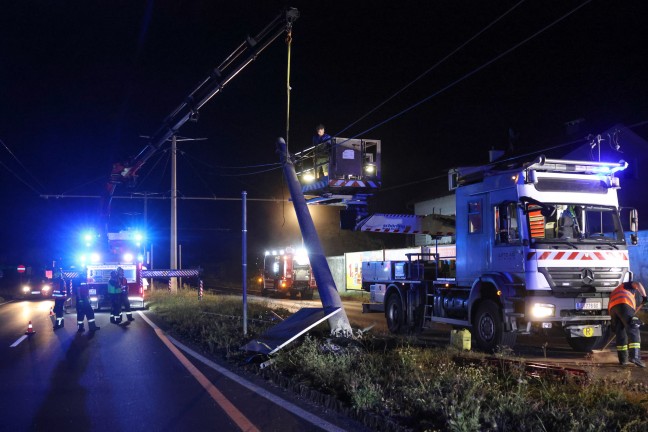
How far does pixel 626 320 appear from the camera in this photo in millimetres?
9570

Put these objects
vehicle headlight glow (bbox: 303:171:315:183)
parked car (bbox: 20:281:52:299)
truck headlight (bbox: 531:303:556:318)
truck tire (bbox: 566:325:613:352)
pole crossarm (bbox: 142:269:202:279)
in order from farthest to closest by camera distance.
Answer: parked car (bbox: 20:281:52:299)
pole crossarm (bbox: 142:269:202:279)
vehicle headlight glow (bbox: 303:171:315:183)
truck tire (bbox: 566:325:613:352)
truck headlight (bbox: 531:303:556:318)

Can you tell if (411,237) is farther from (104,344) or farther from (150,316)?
(104,344)

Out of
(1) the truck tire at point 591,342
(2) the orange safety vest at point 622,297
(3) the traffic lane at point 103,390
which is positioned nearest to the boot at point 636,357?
(2) the orange safety vest at point 622,297

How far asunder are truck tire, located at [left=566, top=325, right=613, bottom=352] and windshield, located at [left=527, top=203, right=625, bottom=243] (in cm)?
169

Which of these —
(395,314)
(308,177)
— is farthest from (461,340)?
(308,177)

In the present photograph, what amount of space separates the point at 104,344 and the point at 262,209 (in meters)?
49.5

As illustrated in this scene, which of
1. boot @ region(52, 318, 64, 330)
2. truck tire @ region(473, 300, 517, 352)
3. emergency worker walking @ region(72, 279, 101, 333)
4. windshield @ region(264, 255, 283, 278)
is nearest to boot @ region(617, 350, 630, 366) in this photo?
truck tire @ region(473, 300, 517, 352)

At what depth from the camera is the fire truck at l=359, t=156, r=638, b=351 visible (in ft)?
33.9

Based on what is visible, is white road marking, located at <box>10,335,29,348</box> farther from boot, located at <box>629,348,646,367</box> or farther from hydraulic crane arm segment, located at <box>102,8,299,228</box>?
boot, located at <box>629,348,646,367</box>

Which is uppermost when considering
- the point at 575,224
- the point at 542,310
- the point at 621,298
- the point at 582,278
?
the point at 575,224

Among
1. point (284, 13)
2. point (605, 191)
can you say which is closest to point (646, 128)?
point (605, 191)

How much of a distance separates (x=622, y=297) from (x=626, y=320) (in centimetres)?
42

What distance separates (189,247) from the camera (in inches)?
3551

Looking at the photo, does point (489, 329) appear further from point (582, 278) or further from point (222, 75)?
point (222, 75)
